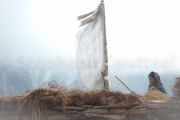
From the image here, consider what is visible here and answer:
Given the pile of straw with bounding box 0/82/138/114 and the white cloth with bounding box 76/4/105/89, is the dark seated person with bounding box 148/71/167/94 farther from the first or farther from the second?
the pile of straw with bounding box 0/82/138/114

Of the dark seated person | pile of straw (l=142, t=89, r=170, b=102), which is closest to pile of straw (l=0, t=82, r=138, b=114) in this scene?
pile of straw (l=142, t=89, r=170, b=102)

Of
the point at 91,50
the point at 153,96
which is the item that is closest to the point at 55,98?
the point at 153,96

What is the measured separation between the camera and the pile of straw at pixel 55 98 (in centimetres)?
555

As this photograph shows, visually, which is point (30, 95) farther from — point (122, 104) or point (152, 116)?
point (152, 116)

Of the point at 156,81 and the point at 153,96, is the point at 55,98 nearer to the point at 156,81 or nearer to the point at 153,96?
the point at 153,96

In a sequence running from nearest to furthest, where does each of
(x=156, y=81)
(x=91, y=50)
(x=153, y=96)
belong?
1. (x=153, y=96)
2. (x=156, y=81)
3. (x=91, y=50)

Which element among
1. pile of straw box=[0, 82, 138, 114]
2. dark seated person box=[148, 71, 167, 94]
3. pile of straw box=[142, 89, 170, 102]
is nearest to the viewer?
pile of straw box=[0, 82, 138, 114]

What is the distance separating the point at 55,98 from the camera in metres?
5.58

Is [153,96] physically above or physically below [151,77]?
below

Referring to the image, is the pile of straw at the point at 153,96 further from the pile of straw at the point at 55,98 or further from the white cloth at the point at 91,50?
the white cloth at the point at 91,50

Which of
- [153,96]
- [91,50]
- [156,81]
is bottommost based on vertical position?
[153,96]

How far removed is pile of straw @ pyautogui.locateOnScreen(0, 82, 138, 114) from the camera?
5.55 meters

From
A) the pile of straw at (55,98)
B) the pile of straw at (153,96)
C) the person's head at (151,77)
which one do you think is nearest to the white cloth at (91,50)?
the person's head at (151,77)

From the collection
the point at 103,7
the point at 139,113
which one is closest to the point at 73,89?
the point at 139,113
